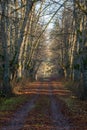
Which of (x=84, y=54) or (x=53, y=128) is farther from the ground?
(x=84, y=54)

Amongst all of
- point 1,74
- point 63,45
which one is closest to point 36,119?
point 1,74

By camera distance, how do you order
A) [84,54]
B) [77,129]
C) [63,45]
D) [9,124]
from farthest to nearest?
[63,45] < [84,54] < [9,124] < [77,129]

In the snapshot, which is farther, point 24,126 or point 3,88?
point 3,88

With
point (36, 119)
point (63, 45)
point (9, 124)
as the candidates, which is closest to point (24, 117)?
point (36, 119)

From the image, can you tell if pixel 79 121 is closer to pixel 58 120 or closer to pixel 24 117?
pixel 58 120

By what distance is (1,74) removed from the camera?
2884 cm

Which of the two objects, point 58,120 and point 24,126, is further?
point 58,120

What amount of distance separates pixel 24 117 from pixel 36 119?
770 mm

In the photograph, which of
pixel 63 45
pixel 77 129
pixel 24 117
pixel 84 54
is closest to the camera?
pixel 77 129

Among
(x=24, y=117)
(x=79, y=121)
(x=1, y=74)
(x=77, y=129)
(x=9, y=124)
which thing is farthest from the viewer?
(x=1, y=74)

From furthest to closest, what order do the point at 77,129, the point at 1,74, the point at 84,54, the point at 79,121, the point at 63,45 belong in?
1. the point at 63,45
2. the point at 1,74
3. the point at 84,54
4. the point at 79,121
5. the point at 77,129

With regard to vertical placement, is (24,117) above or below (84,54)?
below

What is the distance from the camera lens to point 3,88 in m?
26.9

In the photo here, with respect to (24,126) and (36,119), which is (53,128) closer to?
(24,126)
